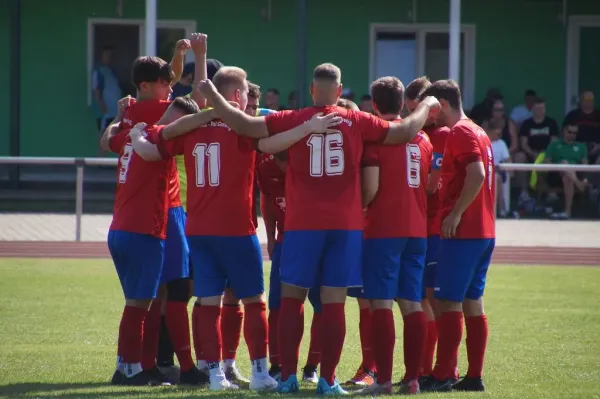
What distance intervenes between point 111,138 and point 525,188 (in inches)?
395

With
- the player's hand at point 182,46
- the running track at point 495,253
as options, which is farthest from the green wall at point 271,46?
the player's hand at point 182,46

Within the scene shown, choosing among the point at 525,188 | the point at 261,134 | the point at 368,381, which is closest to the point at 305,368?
the point at 368,381

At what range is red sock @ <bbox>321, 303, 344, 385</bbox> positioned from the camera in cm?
660

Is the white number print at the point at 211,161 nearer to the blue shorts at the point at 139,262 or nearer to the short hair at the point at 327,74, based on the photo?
the blue shorts at the point at 139,262

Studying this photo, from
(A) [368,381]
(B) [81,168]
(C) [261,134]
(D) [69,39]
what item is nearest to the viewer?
(C) [261,134]

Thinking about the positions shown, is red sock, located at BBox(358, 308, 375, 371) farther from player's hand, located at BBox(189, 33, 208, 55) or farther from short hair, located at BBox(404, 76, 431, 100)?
player's hand, located at BBox(189, 33, 208, 55)

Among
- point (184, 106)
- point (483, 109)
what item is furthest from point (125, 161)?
point (483, 109)

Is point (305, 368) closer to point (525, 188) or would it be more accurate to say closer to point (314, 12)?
point (525, 188)

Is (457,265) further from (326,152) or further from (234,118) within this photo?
(234,118)

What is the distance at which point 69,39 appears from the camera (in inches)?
802

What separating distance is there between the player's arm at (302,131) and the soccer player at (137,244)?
0.89 m

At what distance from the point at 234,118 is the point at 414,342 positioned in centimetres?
175

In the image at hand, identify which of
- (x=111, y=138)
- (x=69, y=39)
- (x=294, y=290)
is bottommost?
(x=294, y=290)

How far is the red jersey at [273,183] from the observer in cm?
735
